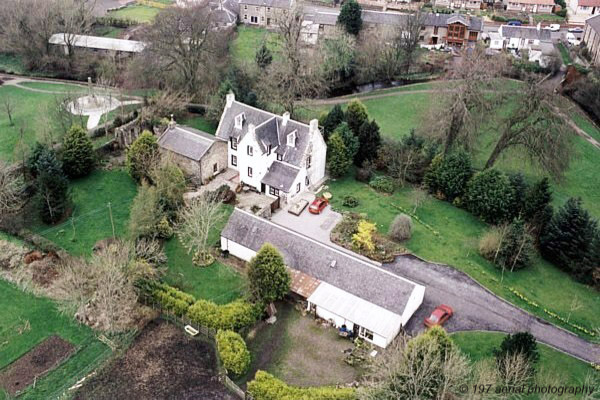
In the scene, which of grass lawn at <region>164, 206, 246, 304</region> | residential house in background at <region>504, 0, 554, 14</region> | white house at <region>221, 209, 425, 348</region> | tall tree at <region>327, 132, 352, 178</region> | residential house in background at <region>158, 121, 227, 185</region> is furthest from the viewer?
residential house in background at <region>504, 0, 554, 14</region>

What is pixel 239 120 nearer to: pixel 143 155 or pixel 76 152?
pixel 143 155

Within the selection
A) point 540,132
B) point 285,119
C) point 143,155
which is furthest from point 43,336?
point 540,132

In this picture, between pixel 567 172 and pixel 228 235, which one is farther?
pixel 567 172

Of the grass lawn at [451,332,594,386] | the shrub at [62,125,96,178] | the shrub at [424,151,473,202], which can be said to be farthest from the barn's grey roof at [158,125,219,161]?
the grass lawn at [451,332,594,386]

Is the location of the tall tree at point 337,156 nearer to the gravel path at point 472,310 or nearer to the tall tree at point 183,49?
the gravel path at point 472,310

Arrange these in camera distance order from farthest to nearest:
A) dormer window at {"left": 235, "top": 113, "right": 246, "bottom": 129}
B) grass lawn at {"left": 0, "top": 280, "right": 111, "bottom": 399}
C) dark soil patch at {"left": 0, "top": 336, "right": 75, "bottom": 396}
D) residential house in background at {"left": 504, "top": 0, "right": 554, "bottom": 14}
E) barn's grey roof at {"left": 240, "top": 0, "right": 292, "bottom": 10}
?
residential house in background at {"left": 504, "top": 0, "right": 554, "bottom": 14} → barn's grey roof at {"left": 240, "top": 0, "right": 292, "bottom": 10} → dormer window at {"left": 235, "top": 113, "right": 246, "bottom": 129} → grass lawn at {"left": 0, "top": 280, "right": 111, "bottom": 399} → dark soil patch at {"left": 0, "top": 336, "right": 75, "bottom": 396}

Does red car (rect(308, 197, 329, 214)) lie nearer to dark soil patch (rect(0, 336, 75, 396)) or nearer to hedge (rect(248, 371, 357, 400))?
hedge (rect(248, 371, 357, 400))

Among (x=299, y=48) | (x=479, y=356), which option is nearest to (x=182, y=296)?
(x=479, y=356)

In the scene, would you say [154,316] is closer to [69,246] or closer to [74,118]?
[69,246]
